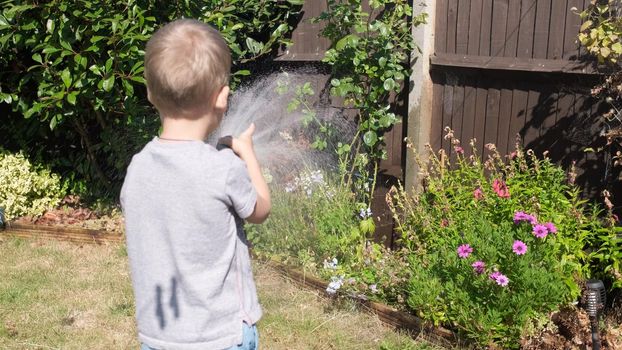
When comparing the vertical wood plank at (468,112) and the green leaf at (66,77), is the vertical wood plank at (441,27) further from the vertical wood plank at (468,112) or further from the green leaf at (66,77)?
the green leaf at (66,77)

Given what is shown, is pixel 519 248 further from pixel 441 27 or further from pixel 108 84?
pixel 108 84

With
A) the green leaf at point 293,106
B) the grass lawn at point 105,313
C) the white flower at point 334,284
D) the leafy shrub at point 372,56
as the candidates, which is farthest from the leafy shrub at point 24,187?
the white flower at point 334,284

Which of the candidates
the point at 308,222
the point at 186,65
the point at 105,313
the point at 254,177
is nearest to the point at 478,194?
the point at 308,222

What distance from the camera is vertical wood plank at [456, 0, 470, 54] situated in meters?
4.33

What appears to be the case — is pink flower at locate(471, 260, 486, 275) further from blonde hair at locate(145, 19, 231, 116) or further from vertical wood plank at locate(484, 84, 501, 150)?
blonde hair at locate(145, 19, 231, 116)

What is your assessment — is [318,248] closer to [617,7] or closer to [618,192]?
[618,192]

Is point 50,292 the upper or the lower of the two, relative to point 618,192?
lower

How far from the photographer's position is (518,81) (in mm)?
4027

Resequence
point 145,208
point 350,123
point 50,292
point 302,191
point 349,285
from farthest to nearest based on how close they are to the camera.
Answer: point 350,123, point 302,191, point 50,292, point 349,285, point 145,208

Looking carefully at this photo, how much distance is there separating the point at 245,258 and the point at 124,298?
8.33ft

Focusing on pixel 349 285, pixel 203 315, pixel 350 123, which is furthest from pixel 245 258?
pixel 350 123

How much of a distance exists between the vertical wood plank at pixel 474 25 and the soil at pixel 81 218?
3094 mm

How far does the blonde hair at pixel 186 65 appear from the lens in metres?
1.75

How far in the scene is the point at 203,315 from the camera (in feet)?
6.15
